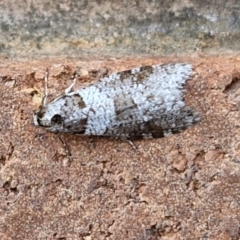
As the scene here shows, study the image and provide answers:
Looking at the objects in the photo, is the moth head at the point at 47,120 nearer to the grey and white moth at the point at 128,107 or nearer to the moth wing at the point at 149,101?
the grey and white moth at the point at 128,107

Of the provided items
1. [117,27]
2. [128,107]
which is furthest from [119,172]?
[117,27]

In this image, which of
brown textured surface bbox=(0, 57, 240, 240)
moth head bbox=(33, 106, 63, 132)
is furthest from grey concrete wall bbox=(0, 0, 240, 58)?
moth head bbox=(33, 106, 63, 132)

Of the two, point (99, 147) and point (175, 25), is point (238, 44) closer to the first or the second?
point (175, 25)

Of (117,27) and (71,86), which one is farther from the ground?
(117,27)

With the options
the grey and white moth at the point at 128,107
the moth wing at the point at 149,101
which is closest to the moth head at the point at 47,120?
the grey and white moth at the point at 128,107

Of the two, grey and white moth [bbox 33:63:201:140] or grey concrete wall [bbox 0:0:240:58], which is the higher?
grey concrete wall [bbox 0:0:240:58]

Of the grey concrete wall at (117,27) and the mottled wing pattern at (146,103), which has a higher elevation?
the grey concrete wall at (117,27)

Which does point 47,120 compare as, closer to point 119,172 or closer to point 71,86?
point 71,86

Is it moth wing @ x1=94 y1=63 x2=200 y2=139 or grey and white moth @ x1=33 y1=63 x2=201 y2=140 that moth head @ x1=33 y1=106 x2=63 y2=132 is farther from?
moth wing @ x1=94 y1=63 x2=200 y2=139
